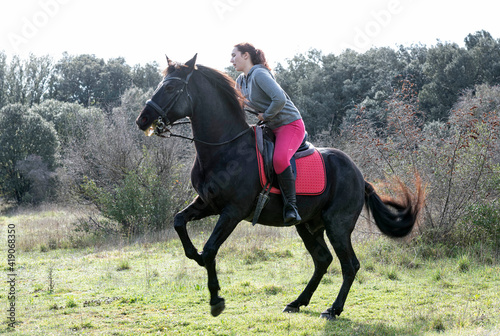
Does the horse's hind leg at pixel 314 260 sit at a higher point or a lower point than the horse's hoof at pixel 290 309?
higher

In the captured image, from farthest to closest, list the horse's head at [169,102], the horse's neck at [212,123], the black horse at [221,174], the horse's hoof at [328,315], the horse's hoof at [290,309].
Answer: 1. the horse's hoof at [290,309]
2. the horse's hoof at [328,315]
3. the horse's neck at [212,123]
4. the black horse at [221,174]
5. the horse's head at [169,102]

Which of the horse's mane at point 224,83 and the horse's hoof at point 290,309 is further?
the horse's hoof at point 290,309

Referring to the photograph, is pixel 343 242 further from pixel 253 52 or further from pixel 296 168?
Result: pixel 253 52

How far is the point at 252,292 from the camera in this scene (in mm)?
7348

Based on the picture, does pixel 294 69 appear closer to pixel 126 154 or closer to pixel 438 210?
pixel 126 154

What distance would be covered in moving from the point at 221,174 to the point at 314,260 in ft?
7.10

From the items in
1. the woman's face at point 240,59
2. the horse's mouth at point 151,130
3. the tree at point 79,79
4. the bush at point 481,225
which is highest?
the tree at point 79,79

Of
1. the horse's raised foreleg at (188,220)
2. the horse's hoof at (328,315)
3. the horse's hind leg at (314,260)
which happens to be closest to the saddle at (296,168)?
the horse's raised foreleg at (188,220)

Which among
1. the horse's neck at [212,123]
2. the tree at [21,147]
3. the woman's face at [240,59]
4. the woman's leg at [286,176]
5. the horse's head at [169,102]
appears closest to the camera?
the horse's head at [169,102]

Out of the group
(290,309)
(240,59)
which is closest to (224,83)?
(240,59)

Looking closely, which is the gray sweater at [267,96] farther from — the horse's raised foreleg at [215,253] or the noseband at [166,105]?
the horse's raised foreleg at [215,253]

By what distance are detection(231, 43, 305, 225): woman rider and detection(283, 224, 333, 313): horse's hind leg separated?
1092 mm

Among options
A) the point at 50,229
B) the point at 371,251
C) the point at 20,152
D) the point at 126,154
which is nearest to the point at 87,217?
the point at 50,229

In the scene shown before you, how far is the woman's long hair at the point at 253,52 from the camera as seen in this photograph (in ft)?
18.5
